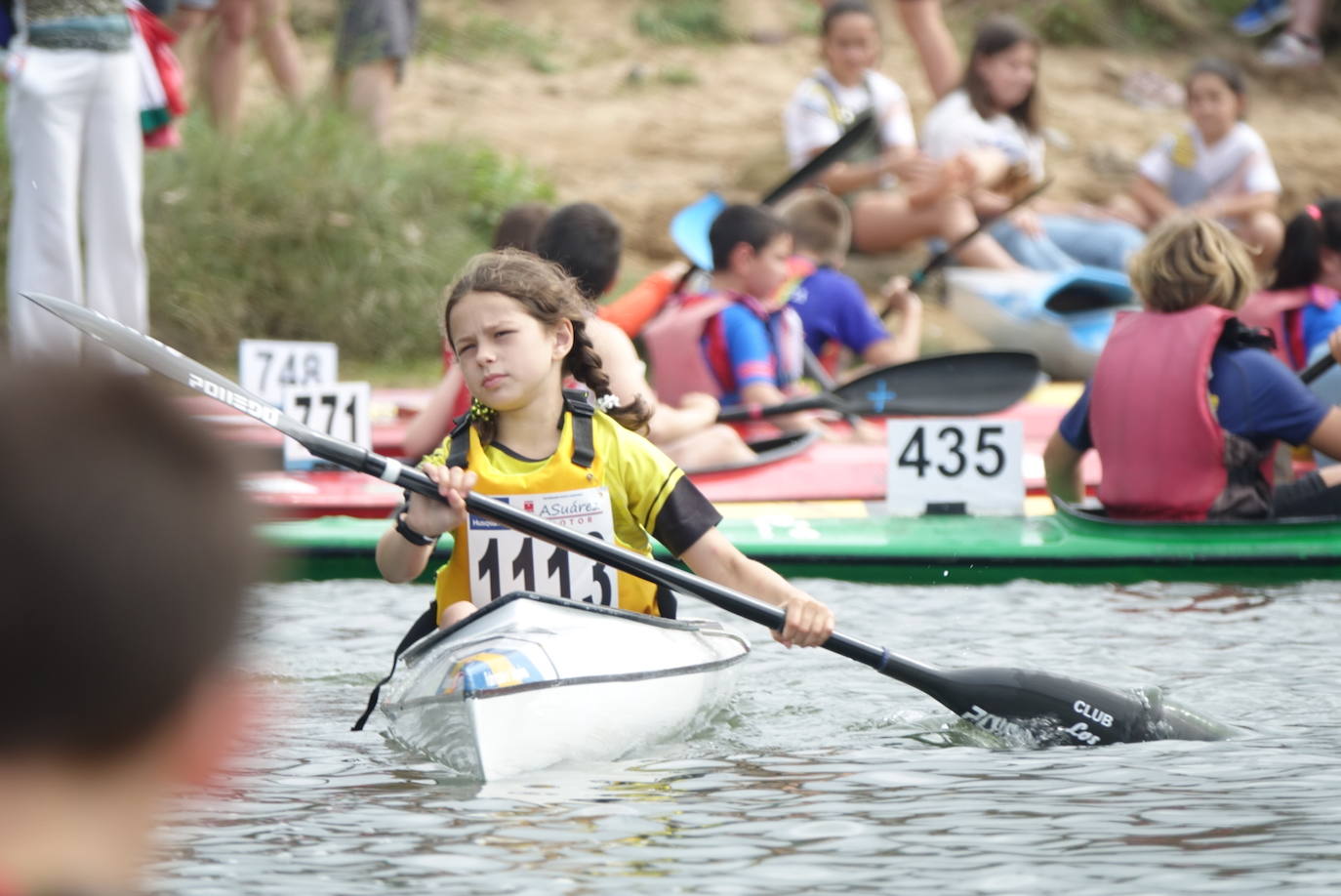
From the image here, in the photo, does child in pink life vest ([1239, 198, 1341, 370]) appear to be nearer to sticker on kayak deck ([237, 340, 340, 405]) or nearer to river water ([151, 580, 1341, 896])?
river water ([151, 580, 1341, 896])

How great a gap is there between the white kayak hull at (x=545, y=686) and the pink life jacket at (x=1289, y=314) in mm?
3282

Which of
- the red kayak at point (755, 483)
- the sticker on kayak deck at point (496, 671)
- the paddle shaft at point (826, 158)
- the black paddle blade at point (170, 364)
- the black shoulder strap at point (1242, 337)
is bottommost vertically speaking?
the sticker on kayak deck at point (496, 671)

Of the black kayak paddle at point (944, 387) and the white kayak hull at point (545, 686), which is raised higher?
the black kayak paddle at point (944, 387)

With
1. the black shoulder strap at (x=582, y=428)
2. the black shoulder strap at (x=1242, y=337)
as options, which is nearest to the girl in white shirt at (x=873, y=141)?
the black shoulder strap at (x=1242, y=337)

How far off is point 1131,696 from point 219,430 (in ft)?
9.76

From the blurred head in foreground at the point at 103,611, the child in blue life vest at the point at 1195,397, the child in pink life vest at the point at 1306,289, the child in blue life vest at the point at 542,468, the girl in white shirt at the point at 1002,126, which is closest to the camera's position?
the blurred head in foreground at the point at 103,611

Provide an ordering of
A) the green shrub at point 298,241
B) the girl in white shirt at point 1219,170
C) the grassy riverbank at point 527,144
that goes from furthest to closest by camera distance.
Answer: the girl in white shirt at point 1219,170, the grassy riverbank at point 527,144, the green shrub at point 298,241

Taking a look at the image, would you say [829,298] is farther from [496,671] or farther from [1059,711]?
[496,671]

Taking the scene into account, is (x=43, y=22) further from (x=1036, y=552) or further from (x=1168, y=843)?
(x=1168, y=843)

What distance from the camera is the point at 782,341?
6793 mm

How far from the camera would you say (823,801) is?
3.12 metres

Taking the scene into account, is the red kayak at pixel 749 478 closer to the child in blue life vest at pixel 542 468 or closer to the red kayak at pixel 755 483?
the red kayak at pixel 755 483

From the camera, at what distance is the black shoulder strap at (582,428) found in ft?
11.6

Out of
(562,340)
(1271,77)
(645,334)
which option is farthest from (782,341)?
(1271,77)
